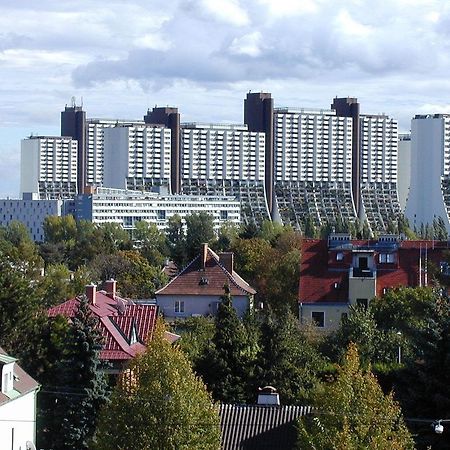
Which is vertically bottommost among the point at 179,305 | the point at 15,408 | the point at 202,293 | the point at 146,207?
the point at 15,408

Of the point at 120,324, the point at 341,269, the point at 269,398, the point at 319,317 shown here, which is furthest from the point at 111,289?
the point at 269,398

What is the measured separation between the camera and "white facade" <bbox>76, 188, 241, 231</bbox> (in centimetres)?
17762

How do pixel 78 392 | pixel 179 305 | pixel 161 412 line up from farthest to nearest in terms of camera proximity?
pixel 179 305
pixel 78 392
pixel 161 412

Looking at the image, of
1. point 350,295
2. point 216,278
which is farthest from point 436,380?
point 216,278

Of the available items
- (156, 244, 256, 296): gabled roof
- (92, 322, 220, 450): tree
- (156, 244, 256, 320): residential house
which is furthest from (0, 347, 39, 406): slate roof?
(156, 244, 256, 296): gabled roof

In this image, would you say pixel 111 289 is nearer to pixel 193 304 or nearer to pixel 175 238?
pixel 193 304

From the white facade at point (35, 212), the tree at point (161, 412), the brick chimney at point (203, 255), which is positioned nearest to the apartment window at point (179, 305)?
the brick chimney at point (203, 255)

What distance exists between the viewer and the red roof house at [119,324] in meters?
47.2

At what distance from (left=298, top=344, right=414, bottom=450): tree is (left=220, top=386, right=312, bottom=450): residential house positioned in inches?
116

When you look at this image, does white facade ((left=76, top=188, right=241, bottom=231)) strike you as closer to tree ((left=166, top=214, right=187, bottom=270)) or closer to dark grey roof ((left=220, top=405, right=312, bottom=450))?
tree ((left=166, top=214, right=187, bottom=270))

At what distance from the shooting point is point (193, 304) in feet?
221

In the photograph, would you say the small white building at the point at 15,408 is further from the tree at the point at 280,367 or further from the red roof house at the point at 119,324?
the tree at the point at 280,367

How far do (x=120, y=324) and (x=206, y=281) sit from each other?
58.8ft

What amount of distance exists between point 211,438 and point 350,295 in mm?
32718
